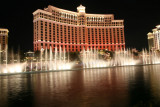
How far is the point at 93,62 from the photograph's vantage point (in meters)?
61.7

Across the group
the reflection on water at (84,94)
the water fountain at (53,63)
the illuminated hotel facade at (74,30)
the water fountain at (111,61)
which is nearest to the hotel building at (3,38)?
the illuminated hotel facade at (74,30)

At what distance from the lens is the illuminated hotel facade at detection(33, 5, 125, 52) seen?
100000 mm

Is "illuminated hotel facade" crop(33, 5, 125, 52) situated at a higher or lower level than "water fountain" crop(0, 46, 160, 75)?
higher

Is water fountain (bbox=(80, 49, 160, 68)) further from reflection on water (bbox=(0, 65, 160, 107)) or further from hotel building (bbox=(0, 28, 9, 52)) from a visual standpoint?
hotel building (bbox=(0, 28, 9, 52))

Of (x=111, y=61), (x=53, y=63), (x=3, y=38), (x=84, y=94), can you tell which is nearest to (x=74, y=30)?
(x=111, y=61)

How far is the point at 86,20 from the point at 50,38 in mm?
36528

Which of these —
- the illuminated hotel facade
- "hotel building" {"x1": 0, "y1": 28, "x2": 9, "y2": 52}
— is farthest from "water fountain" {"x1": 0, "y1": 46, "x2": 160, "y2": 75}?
"hotel building" {"x1": 0, "y1": 28, "x2": 9, "y2": 52}

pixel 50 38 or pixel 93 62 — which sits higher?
pixel 50 38

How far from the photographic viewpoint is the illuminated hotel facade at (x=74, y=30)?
100 m

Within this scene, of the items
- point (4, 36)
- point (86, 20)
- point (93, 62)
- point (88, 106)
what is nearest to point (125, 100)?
point (88, 106)

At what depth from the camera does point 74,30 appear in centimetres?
11694

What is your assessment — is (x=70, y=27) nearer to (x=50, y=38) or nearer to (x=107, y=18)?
(x=50, y=38)

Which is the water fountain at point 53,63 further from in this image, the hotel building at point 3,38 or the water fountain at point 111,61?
Answer: the hotel building at point 3,38

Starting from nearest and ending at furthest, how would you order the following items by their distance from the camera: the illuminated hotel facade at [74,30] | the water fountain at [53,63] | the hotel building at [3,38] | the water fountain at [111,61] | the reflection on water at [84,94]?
1. the reflection on water at [84,94]
2. the water fountain at [53,63]
3. the water fountain at [111,61]
4. the illuminated hotel facade at [74,30]
5. the hotel building at [3,38]
